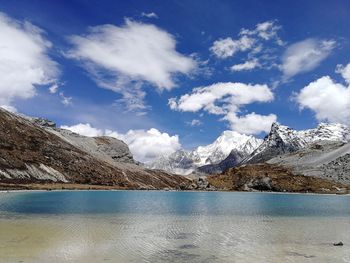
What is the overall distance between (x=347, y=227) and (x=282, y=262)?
25.5 meters

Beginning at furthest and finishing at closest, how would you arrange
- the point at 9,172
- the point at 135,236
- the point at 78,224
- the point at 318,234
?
1. the point at 9,172
2. the point at 78,224
3. the point at 318,234
4. the point at 135,236

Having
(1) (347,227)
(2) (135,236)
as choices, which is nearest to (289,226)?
(1) (347,227)

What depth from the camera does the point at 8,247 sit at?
1259 inches

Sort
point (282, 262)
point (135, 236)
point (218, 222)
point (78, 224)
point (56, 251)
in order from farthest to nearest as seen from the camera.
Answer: point (218, 222) < point (78, 224) < point (135, 236) < point (56, 251) < point (282, 262)

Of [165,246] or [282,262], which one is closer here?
[282,262]

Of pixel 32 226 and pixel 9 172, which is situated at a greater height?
pixel 9 172

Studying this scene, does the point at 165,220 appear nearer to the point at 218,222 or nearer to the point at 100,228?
the point at 218,222

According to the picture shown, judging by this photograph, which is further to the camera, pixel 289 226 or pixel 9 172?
pixel 9 172

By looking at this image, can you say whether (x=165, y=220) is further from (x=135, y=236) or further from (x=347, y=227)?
(x=347, y=227)

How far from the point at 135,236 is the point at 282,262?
53.0 feet

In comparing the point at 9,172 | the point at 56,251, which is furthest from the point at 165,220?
the point at 9,172

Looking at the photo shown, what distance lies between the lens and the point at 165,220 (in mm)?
55281

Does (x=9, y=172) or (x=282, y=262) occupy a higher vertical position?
(x=9, y=172)

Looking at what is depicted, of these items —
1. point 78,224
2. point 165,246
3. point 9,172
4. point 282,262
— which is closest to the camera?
point 282,262
